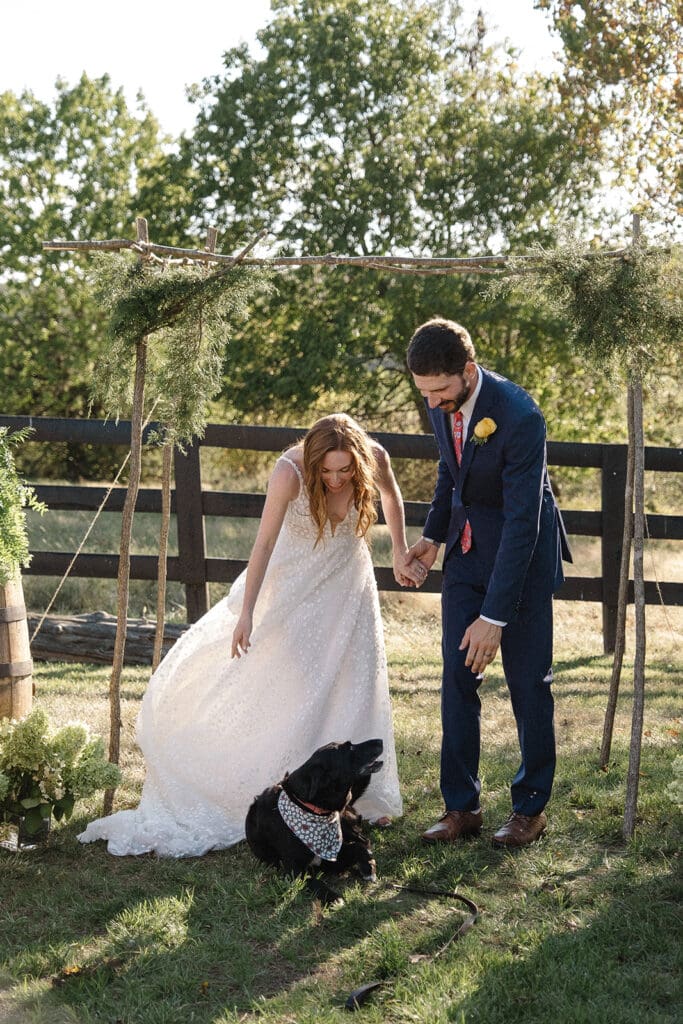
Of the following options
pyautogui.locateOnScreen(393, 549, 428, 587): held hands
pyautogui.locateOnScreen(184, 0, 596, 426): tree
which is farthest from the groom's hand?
pyautogui.locateOnScreen(184, 0, 596, 426): tree

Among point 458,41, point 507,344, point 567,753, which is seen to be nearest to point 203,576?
point 567,753

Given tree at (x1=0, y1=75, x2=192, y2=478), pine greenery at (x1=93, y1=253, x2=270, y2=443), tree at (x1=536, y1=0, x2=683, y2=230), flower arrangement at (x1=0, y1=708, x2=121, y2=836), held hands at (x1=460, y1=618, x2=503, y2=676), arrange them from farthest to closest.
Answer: tree at (x1=0, y1=75, x2=192, y2=478)
tree at (x1=536, y1=0, x2=683, y2=230)
pine greenery at (x1=93, y1=253, x2=270, y2=443)
flower arrangement at (x1=0, y1=708, x2=121, y2=836)
held hands at (x1=460, y1=618, x2=503, y2=676)

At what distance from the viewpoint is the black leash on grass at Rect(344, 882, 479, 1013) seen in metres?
2.79

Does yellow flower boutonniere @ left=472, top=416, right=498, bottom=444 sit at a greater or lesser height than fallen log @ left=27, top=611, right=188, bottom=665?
greater

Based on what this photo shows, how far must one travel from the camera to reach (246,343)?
638 inches

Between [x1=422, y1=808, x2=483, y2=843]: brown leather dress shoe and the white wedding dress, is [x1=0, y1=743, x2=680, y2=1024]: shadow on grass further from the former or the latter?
the white wedding dress

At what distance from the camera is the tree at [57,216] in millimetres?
21016

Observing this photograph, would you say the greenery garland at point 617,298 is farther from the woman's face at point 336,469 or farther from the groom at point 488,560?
the woman's face at point 336,469

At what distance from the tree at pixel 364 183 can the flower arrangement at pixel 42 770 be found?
12.2 m

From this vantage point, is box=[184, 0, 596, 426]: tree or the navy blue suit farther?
box=[184, 0, 596, 426]: tree

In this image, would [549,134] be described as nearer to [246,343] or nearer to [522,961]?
[246,343]

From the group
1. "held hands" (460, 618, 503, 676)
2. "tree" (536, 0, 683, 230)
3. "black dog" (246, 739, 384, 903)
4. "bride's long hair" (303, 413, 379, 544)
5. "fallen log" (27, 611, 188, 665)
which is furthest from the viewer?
"tree" (536, 0, 683, 230)

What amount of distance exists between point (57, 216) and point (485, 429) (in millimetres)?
22215

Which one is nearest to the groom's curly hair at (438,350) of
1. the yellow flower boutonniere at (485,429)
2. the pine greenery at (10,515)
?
the yellow flower boutonniere at (485,429)
